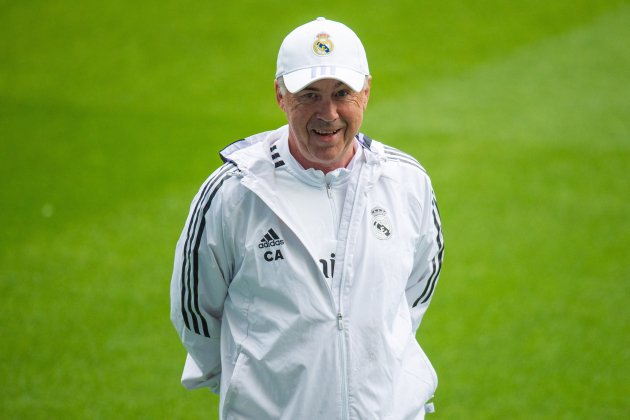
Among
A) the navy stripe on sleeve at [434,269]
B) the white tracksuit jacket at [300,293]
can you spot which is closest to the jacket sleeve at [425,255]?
the navy stripe on sleeve at [434,269]

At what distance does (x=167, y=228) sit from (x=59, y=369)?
6.28 feet

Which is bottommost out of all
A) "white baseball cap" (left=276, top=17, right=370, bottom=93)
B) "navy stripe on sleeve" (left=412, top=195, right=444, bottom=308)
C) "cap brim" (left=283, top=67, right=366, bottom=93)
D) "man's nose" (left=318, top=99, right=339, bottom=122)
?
"navy stripe on sleeve" (left=412, top=195, right=444, bottom=308)

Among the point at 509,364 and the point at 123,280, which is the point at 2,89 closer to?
the point at 123,280

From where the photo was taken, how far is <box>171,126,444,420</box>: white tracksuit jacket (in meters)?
2.82

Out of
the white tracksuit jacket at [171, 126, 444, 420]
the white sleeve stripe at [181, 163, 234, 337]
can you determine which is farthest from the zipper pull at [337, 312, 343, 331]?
the white sleeve stripe at [181, 163, 234, 337]

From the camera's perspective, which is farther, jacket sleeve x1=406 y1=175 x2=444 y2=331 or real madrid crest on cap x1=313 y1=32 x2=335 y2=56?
jacket sleeve x1=406 y1=175 x2=444 y2=331

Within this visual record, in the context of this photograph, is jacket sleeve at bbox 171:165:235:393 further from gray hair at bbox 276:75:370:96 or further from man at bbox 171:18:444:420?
gray hair at bbox 276:75:370:96

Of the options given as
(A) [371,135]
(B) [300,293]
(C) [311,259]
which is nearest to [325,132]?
(C) [311,259]

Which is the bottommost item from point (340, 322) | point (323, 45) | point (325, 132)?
point (340, 322)

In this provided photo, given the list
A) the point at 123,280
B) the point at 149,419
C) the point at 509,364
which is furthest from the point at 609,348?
the point at 123,280

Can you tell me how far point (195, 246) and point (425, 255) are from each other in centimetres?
97

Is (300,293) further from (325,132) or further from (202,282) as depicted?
(325,132)

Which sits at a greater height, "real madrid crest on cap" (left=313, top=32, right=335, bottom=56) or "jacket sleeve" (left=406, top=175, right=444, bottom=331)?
"real madrid crest on cap" (left=313, top=32, right=335, bottom=56)

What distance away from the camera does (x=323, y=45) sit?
287 centimetres
